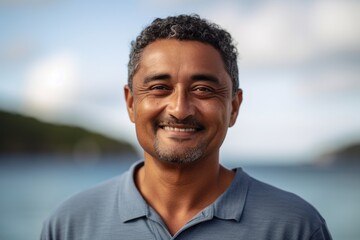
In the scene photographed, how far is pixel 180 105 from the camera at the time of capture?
3006mm

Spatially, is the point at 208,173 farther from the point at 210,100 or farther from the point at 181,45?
the point at 181,45

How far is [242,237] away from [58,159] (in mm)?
93070

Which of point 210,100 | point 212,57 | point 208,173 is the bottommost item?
point 208,173

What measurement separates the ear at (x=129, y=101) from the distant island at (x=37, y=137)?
9033 centimetres

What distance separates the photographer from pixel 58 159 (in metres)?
93.6

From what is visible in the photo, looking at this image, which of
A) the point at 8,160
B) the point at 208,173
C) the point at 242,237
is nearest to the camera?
the point at 242,237

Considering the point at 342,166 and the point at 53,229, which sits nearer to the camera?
the point at 53,229

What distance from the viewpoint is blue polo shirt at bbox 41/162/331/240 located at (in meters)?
3.04

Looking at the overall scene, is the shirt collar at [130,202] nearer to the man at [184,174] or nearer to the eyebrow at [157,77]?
the man at [184,174]

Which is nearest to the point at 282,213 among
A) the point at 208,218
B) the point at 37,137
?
the point at 208,218

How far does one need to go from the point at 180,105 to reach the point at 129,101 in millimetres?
543

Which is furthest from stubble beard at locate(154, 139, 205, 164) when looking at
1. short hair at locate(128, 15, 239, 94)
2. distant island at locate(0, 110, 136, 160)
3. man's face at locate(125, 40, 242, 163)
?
distant island at locate(0, 110, 136, 160)

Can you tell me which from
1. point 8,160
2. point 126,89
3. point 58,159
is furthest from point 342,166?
point 126,89

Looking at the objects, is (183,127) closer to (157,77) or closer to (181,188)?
(157,77)
